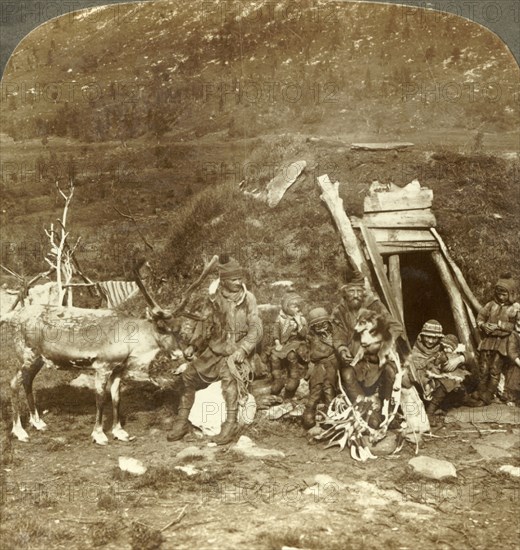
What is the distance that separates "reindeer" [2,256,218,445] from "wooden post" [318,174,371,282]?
1025mm

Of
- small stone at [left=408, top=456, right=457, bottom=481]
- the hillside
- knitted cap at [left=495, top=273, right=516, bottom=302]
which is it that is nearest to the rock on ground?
small stone at [left=408, top=456, right=457, bottom=481]

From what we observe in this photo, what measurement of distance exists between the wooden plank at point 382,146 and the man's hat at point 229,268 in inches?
51.9

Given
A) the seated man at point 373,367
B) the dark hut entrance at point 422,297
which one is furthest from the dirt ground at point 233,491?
the dark hut entrance at point 422,297

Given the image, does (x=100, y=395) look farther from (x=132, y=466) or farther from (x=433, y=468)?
(x=433, y=468)

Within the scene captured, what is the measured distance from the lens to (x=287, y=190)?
19.1ft

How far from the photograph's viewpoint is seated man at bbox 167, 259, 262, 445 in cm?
579

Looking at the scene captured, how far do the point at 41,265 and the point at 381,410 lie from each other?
2935mm

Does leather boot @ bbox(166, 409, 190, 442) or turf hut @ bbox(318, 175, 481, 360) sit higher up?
turf hut @ bbox(318, 175, 481, 360)

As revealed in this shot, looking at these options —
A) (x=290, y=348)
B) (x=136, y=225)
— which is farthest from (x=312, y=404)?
(x=136, y=225)

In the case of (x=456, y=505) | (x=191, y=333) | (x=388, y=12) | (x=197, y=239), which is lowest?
(x=456, y=505)

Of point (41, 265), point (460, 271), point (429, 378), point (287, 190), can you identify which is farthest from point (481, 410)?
point (41, 265)

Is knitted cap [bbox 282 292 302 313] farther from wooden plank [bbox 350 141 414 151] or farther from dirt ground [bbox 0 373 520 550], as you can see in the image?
wooden plank [bbox 350 141 414 151]

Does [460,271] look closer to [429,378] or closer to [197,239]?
[429,378]

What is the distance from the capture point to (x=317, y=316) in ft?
19.1
